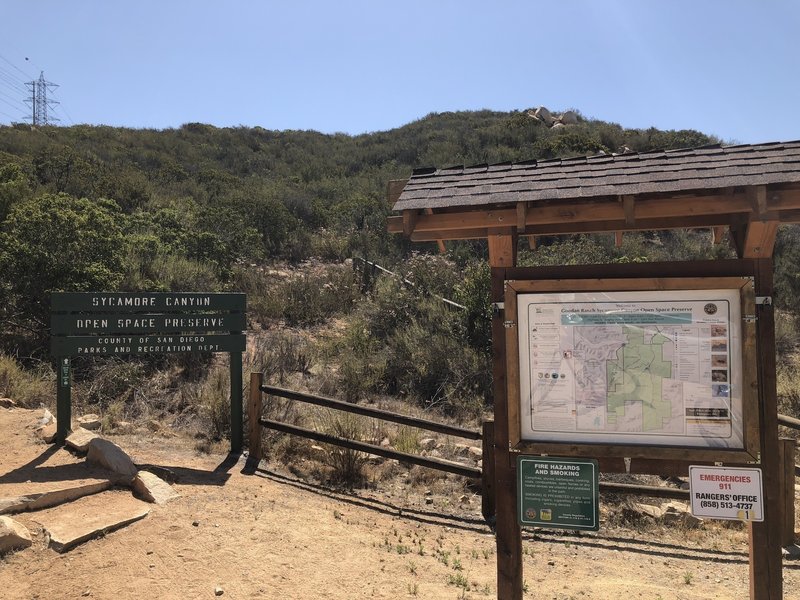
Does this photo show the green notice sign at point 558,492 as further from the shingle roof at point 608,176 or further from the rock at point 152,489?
the rock at point 152,489

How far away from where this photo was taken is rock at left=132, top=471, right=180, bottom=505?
5.43 m

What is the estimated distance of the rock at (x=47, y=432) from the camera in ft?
21.7

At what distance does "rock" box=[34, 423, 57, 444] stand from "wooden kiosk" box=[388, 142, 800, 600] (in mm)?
5272

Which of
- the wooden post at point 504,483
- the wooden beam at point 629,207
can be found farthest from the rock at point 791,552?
the wooden beam at point 629,207

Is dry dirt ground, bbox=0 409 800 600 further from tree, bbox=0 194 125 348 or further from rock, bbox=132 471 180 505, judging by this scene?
tree, bbox=0 194 125 348

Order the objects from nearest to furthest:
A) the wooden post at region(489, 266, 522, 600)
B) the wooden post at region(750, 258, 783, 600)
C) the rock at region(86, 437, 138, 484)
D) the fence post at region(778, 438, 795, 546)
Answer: the wooden post at region(750, 258, 783, 600), the wooden post at region(489, 266, 522, 600), the fence post at region(778, 438, 795, 546), the rock at region(86, 437, 138, 484)

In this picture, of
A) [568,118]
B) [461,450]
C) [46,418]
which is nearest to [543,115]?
[568,118]

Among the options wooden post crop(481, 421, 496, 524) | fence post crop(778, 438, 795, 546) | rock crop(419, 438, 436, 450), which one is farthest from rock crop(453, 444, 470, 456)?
fence post crop(778, 438, 795, 546)

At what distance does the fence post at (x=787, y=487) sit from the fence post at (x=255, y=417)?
543cm

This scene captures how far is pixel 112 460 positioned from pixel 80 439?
2.66 ft

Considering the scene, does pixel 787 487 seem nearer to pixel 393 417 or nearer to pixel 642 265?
pixel 642 265

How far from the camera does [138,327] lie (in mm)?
6902

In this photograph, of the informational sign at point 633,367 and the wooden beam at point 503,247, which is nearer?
the informational sign at point 633,367

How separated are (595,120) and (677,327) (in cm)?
3510
